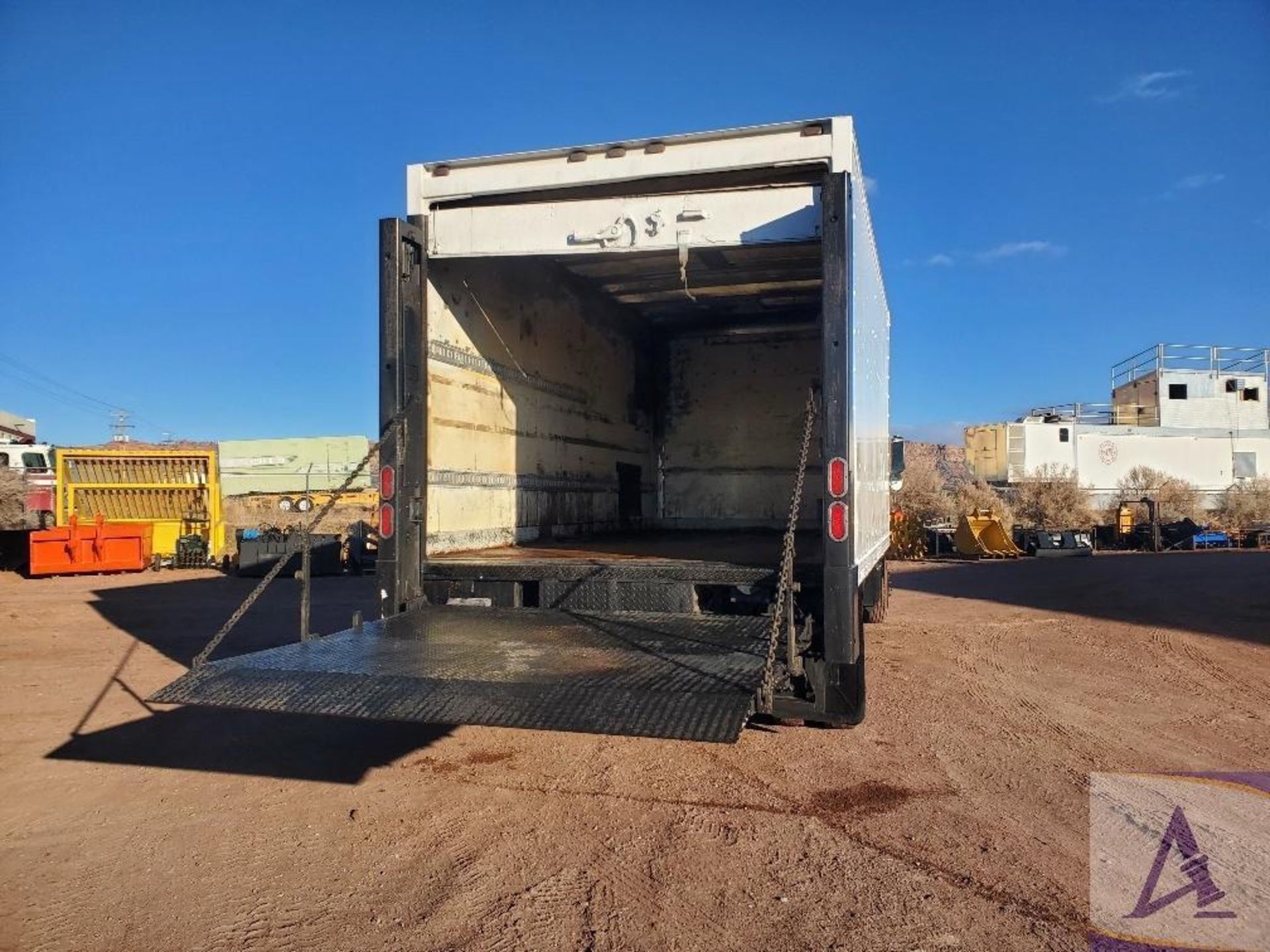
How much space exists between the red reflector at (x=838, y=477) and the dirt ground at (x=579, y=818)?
169 cm

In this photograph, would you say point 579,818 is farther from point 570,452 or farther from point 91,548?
point 91,548

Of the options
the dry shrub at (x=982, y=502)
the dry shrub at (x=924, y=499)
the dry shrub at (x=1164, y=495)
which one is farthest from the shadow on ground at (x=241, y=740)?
the dry shrub at (x=1164, y=495)

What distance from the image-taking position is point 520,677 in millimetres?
3893

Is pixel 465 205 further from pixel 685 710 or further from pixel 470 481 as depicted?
pixel 685 710

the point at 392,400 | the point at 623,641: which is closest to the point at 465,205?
the point at 392,400

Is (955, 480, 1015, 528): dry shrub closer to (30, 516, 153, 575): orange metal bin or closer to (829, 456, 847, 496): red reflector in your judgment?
(30, 516, 153, 575): orange metal bin

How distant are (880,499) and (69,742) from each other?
6.17m

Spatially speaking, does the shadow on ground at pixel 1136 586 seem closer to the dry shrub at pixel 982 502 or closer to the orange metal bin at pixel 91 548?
the dry shrub at pixel 982 502

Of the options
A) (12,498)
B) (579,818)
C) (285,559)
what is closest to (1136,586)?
(579,818)

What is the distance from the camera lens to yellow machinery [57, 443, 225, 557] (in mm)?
17828

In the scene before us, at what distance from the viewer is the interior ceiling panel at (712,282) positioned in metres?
7.51

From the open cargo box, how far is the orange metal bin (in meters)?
13.2

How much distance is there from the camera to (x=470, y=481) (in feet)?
21.5

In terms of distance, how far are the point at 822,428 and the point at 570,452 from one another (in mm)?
4051
